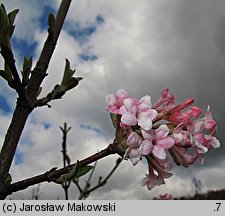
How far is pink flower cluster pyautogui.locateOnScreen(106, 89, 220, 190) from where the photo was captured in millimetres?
1461

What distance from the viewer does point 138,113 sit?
1488 mm

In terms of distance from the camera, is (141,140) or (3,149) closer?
(141,140)

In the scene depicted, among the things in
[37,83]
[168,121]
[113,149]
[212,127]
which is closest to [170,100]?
[168,121]

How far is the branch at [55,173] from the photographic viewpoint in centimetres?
156

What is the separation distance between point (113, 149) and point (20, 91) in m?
0.49

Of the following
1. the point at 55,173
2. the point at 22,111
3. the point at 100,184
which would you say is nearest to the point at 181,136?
the point at 55,173

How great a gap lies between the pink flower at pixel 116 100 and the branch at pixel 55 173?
0.46 feet

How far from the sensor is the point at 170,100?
168 cm

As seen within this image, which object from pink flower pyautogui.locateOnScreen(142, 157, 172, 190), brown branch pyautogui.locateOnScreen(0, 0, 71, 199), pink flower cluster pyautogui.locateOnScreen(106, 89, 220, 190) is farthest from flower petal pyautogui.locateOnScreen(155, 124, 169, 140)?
brown branch pyautogui.locateOnScreen(0, 0, 71, 199)

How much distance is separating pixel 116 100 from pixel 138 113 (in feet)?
0.42

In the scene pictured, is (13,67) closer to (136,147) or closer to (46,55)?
(46,55)

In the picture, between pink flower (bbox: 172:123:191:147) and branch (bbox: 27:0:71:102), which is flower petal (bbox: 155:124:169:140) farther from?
branch (bbox: 27:0:71:102)
